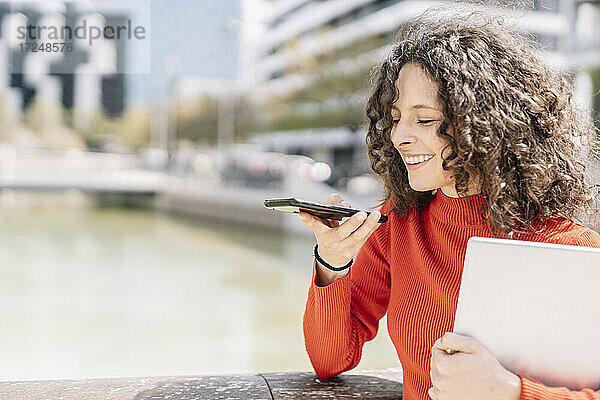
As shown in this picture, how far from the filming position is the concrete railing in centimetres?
120

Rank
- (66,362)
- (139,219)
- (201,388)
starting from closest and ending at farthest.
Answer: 1. (201,388)
2. (66,362)
3. (139,219)

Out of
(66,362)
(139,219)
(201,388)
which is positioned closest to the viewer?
(201,388)

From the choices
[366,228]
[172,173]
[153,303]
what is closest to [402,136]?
[366,228]

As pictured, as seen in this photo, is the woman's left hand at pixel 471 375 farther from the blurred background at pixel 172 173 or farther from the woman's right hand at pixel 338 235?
the blurred background at pixel 172 173

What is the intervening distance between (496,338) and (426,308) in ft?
0.86

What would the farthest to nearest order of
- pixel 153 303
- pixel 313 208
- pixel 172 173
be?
1. pixel 172 173
2. pixel 153 303
3. pixel 313 208

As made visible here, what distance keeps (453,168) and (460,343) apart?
0.96 ft

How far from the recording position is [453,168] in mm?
1047

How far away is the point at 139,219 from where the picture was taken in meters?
15.7

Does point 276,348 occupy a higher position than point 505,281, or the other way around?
point 505,281

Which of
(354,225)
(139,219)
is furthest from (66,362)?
(139,219)

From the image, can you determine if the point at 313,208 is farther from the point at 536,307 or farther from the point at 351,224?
the point at 536,307

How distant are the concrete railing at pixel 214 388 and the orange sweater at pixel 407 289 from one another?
1.7 inches

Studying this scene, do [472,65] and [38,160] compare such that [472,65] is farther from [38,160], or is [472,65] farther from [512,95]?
[38,160]
